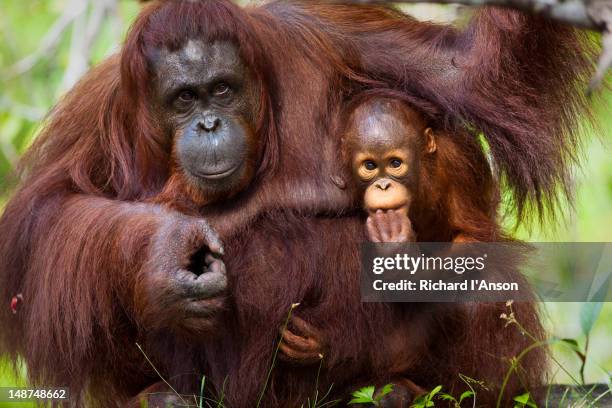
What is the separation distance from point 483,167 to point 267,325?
840mm

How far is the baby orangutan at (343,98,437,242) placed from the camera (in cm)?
280

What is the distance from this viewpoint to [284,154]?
3.00 metres

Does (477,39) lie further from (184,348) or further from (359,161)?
(184,348)

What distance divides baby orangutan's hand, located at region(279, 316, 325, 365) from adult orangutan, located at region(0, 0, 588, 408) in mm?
Answer: 34

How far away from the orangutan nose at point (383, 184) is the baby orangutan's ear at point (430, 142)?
0.21 meters

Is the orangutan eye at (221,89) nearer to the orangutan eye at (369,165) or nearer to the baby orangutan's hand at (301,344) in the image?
the orangutan eye at (369,165)

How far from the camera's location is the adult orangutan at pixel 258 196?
2.83 m

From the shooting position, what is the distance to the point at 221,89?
2.87 m

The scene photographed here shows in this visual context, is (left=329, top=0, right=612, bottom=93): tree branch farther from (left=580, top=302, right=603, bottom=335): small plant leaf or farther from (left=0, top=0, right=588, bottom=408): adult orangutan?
(left=580, top=302, right=603, bottom=335): small plant leaf

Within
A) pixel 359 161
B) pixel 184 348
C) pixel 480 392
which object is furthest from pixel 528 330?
pixel 184 348

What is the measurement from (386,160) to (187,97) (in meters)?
0.59

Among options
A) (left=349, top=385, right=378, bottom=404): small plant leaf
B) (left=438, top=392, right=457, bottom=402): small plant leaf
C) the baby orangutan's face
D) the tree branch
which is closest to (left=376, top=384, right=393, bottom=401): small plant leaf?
(left=349, top=385, right=378, bottom=404): small plant leaf

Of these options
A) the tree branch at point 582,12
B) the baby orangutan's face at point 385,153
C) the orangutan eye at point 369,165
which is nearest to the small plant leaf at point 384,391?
the baby orangutan's face at point 385,153

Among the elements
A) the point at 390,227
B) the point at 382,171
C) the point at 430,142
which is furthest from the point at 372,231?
the point at 430,142
